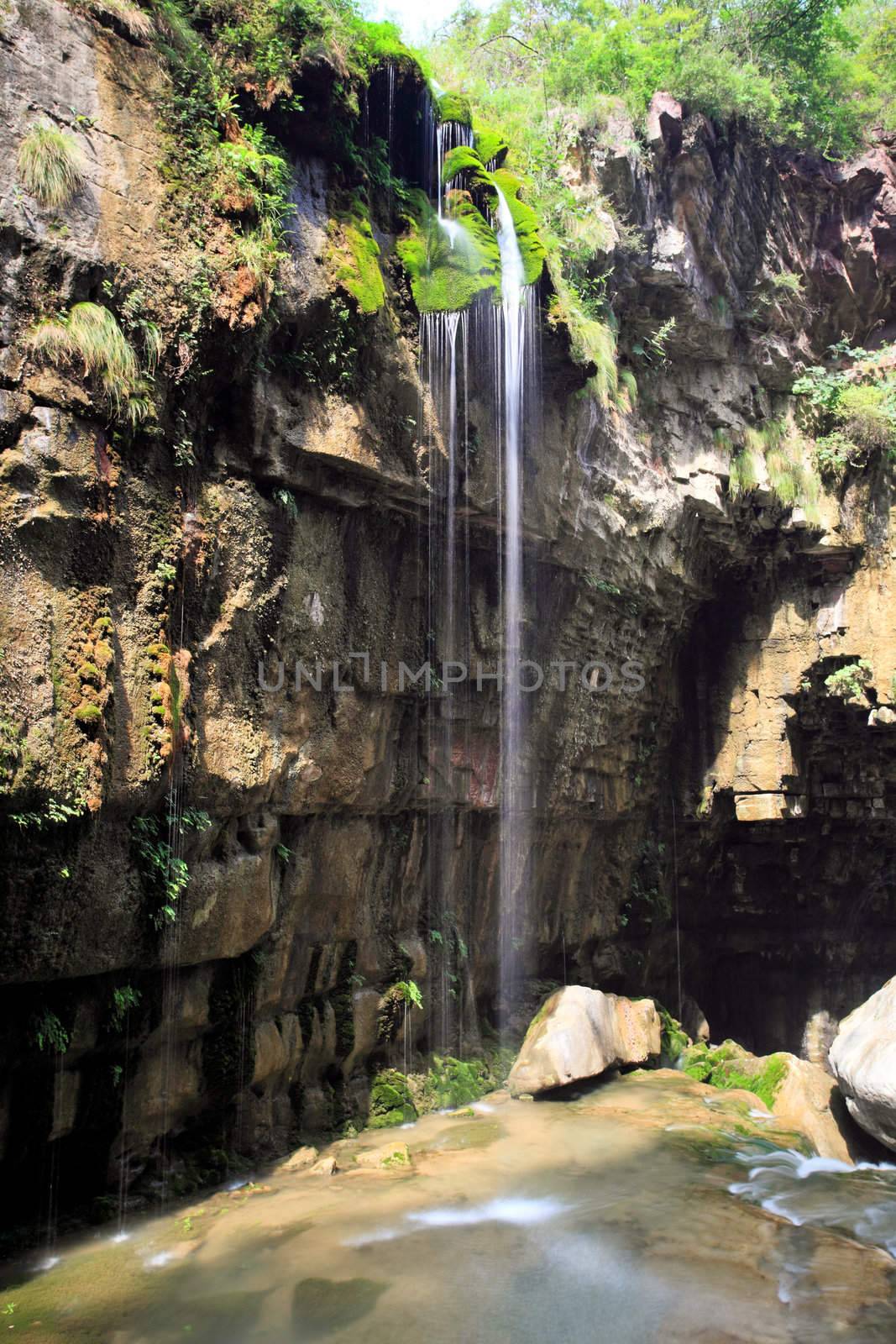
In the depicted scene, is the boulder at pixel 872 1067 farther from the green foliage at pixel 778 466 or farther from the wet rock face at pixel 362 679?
the green foliage at pixel 778 466

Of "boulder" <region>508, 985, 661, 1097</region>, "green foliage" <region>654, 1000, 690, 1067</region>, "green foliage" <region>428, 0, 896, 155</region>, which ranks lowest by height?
"green foliage" <region>654, 1000, 690, 1067</region>

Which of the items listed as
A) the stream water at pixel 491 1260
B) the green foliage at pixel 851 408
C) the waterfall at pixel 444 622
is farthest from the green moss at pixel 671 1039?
the green foliage at pixel 851 408

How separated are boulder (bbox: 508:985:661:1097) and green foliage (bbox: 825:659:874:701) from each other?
5663mm

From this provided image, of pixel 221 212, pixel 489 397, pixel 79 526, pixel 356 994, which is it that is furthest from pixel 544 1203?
pixel 221 212

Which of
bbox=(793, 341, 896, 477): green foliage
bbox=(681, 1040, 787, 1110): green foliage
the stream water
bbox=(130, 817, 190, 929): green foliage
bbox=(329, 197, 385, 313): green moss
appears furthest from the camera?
bbox=(793, 341, 896, 477): green foliage

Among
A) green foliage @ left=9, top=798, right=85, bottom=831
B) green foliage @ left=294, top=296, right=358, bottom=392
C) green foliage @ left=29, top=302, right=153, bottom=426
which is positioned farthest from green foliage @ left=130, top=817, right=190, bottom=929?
green foliage @ left=294, top=296, right=358, bottom=392

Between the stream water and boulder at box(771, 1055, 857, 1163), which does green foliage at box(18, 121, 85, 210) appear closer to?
the stream water

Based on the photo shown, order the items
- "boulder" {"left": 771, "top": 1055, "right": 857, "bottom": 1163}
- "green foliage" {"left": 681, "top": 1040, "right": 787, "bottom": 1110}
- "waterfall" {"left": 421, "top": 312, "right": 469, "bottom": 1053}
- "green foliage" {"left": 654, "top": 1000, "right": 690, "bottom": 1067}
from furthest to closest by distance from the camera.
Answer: "green foliage" {"left": 654, "top": 1000, "right": 690, "bottom": 1067}
"green foliage" {"left": 681, "top": 1040, "right": 787, "bottom": 1110}
"boulder" {"left": 771, "top": 1055, "right": 857, "bottom": 1163}
"waterfall" {"left": 421, "top": 312, "right": 469, "bottom": 1053}

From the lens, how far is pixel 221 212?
853cm

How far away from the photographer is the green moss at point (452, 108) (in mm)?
11086

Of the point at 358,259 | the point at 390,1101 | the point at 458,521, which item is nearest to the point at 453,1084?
the point at 390,1101

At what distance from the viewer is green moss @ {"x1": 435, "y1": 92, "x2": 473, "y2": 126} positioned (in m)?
11.1

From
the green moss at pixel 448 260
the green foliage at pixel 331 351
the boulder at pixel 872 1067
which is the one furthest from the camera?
the green moss at pixel 448 260

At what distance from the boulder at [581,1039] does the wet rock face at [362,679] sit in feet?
2.98
